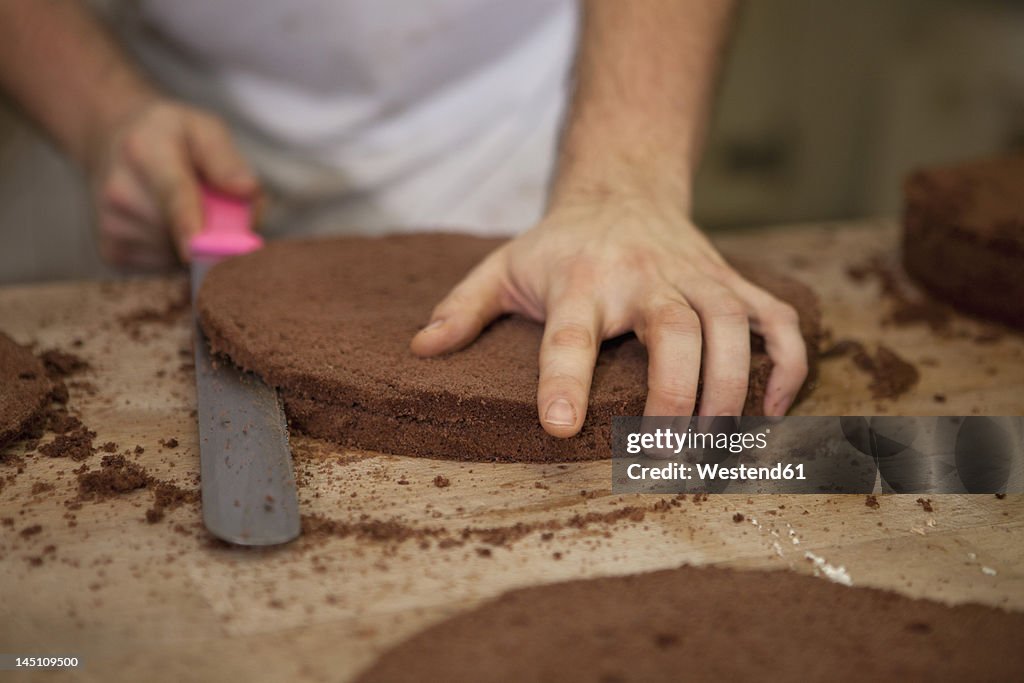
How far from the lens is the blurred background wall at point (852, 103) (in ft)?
13.6

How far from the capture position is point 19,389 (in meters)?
1.45

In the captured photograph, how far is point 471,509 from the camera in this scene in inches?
50.6

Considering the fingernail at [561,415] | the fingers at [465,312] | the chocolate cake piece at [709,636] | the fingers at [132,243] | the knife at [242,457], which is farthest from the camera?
the fingers at [132,243]

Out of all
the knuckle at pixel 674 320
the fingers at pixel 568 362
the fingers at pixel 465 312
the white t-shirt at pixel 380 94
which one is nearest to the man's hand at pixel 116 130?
the white t-shirt at pixel 380 94

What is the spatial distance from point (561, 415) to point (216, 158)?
1.07m

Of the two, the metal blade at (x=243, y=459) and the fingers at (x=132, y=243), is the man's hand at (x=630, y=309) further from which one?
the fingers at (x=132, y=243)

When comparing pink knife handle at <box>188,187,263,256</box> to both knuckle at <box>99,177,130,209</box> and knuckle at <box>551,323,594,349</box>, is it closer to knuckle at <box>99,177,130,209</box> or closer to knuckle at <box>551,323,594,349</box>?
knuckle at <box>99,177,130,209</box>

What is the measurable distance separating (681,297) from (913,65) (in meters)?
3.48

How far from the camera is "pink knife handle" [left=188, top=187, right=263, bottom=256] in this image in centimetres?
186

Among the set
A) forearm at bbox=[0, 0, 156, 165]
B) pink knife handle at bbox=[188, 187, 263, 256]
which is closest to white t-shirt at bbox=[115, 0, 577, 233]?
forearm at bbox=[0, 0, 156, 165]

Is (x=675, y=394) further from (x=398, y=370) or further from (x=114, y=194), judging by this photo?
(x=114, y=194)

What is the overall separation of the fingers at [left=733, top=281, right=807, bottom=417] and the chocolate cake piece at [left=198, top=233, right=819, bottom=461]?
2 cm

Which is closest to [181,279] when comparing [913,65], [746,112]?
[746,112]

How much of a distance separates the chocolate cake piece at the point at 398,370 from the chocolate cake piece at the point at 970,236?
0.54 m
